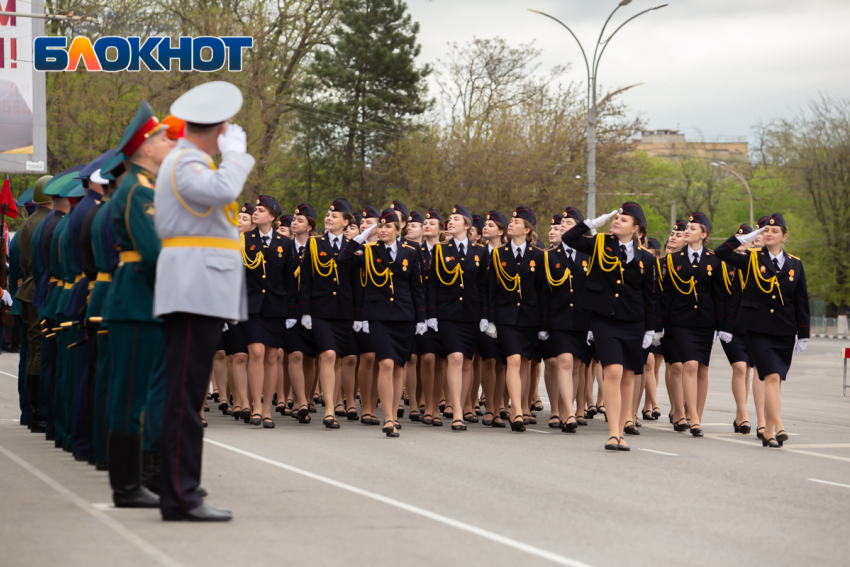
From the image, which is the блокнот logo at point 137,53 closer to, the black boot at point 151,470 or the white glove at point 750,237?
the white glove at point 750,237

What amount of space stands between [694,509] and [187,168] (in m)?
3.97

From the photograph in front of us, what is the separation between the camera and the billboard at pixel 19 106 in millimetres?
29297

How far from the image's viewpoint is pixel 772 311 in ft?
38.2

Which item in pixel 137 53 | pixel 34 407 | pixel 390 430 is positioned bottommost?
pixel 390 430

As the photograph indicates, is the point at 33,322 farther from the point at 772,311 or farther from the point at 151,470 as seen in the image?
the point at 772,311

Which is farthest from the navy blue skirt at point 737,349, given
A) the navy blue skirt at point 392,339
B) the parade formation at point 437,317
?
the navy blue skirt at point 392,339

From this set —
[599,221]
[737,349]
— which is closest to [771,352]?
[737,349]

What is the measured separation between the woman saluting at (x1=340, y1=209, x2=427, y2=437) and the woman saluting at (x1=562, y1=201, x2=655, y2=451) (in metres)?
2.06

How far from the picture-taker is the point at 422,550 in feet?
19.4

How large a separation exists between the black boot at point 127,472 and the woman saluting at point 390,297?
5102 millimetres

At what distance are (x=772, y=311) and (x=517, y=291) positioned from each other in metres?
2.70

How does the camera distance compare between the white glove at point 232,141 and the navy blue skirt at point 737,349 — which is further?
the navy blue skirt at point 737,349

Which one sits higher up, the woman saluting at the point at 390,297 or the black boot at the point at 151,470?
the woman saluting at the point at 390,297

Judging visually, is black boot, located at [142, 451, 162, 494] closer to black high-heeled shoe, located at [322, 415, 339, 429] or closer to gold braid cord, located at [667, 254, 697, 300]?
black high-heeled shoe, located at [322, 415, 339, 429]
